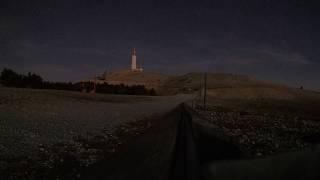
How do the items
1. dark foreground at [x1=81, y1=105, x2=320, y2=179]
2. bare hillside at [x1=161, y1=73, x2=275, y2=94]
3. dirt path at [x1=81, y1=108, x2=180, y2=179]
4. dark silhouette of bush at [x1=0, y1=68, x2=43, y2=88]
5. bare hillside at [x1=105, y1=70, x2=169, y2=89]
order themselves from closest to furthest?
dark foreground at [x1=81, y1=105, x2=320, y2=179]
dirt path at [x1=81, y1=108, x2=180, y2=179]
dark silhouette of bush at [x1=0, y1=68, x2=43, y2=88]
bare hillside at [x1=161, y1=73, x2=275, y2=94]
bare hillside at [x1=105, y1=70, x2=169, y2=89]

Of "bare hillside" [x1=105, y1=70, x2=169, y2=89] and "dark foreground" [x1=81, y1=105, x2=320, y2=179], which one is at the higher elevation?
"bare hillside" [x1=105, y1=70, x2=169, y2=89]

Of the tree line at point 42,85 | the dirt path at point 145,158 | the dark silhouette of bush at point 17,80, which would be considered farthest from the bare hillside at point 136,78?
the dirt path at point 145,158

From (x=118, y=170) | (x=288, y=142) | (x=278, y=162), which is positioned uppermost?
(x=278, y=162)

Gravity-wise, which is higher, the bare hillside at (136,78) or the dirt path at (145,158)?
the bare hillside at (136,78)

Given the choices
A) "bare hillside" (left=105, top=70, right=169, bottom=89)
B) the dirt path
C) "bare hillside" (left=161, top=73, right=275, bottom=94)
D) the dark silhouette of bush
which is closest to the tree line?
the dark silhouette of bush

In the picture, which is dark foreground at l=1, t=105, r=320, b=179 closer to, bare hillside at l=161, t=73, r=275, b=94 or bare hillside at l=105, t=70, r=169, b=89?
bare hillside at l=161, t=73, r=275, b=94

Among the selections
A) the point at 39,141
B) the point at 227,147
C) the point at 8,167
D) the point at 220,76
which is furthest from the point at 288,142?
the point at 220,76

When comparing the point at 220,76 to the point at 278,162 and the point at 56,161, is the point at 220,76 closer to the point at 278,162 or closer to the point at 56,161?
the point at 56,161

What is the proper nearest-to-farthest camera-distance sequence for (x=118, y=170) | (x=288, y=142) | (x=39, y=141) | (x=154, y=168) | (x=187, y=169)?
1. (x=187, y=169)
2. (x=154, y=168)
3. (x=118, y=170)
4. (x=39, y=141)
5. (x=288, y=142)

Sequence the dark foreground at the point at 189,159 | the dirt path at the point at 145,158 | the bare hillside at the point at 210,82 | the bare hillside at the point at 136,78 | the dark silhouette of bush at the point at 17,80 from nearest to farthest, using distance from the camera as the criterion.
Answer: the dark foreground at the point at 189,159
the dirt path at the point at 145,158
the dark silhouette of bush at the point at 17,80
the bare hillside at the point at 210,82
the bare hillside at the point at 136,78

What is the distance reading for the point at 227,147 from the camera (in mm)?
2867

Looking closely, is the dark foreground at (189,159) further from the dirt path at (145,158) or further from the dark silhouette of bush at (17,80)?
the dark silhouette of bush at (17,80)

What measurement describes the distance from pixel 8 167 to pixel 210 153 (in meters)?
11.1

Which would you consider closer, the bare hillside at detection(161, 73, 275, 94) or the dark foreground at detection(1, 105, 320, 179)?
A: the dark foreground at detection(1, 105, 320, 179)
